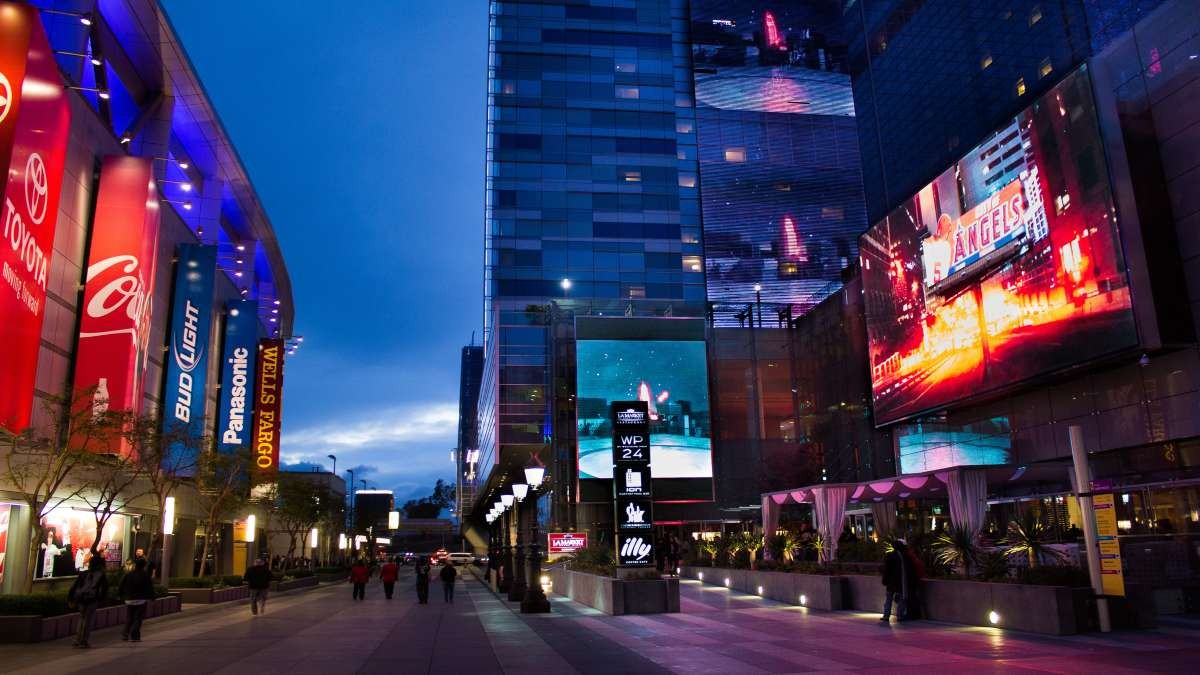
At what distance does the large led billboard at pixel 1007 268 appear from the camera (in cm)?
2377

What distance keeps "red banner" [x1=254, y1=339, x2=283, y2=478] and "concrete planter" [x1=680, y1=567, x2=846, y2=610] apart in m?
25.1

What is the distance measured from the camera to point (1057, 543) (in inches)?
835

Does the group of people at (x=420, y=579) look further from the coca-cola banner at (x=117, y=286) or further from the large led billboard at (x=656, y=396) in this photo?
the large led billboard at (x=656, y=396)

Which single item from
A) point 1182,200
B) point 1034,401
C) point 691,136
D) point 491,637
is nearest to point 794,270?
point 691,136

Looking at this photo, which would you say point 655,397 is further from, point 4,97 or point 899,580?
point 4,97

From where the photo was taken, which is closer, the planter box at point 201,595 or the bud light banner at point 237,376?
the planter box at point 201,595

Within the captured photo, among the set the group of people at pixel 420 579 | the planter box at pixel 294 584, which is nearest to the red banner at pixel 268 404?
the planter box at pixel 294 584

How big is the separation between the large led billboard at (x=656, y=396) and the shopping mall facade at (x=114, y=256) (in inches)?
765

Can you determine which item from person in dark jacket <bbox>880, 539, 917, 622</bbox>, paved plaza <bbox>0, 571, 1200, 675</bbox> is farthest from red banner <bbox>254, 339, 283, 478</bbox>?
person in dark jacket <bbox>880, 539, 917, 622</bbox>

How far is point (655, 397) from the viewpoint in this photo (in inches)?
2184

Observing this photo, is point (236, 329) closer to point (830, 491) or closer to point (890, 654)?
point (830, 491)

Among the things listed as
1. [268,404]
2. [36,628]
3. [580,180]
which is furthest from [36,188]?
[580,180]

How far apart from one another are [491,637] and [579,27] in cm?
6324

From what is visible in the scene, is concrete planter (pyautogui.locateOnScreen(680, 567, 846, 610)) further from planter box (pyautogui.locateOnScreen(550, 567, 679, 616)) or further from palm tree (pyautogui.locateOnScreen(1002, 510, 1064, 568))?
palm tree (pyautogui.locateOnScreen(1002, 510, 1064, 568))
